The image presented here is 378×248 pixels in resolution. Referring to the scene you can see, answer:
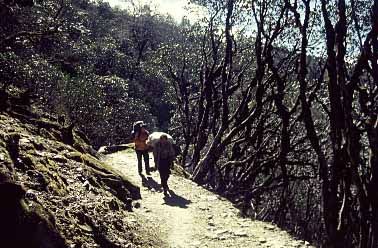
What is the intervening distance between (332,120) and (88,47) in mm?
28335

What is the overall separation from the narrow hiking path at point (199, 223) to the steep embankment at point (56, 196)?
706 mm

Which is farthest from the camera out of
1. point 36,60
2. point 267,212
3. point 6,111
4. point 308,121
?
point 267,212

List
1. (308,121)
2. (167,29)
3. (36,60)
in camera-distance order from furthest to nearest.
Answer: (167,29) < (36,60) < (308,121)

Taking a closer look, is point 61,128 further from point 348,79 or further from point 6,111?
point 348,79

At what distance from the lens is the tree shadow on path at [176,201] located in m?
12.8

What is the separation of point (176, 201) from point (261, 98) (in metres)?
9.08

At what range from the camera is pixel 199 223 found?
11539 millimetres

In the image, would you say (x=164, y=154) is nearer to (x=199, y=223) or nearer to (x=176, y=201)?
(x=176, y=201)

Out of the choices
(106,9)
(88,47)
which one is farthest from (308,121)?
(106,9)

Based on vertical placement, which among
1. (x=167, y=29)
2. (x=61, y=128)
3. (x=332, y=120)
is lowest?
(x=61, y=128)

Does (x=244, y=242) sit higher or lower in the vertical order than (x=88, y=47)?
lower

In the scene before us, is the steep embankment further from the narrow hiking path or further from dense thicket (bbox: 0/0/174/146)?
dense thicket (bbox: 0/0/174/146)

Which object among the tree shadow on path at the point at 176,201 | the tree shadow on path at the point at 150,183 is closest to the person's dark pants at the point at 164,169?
the tree shadow on path at the point at 176,201

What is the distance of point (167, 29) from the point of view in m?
60.4
